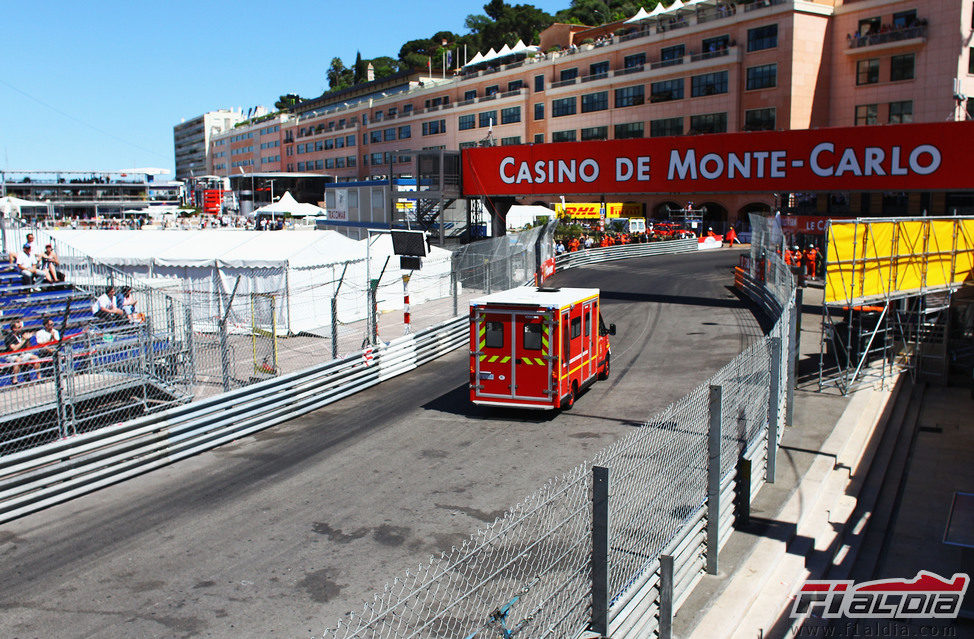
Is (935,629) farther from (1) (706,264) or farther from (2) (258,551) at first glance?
(1) (706,264)

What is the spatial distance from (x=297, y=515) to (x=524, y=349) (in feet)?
18.5

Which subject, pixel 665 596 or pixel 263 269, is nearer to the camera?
pixel 665 596

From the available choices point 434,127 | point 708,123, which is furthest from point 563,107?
point 434,127

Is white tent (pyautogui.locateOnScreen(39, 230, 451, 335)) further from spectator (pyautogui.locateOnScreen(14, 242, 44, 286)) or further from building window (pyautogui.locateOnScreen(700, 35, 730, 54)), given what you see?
building window (pyautogui.locateOnScreen(700, 35, 730, 54))

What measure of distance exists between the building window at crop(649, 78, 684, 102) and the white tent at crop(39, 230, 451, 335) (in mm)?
36619

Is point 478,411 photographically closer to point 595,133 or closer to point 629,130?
point 629,130

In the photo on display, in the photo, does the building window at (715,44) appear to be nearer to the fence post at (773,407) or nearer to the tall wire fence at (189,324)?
the tall wire fence at (189,324)

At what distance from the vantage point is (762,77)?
5369cm

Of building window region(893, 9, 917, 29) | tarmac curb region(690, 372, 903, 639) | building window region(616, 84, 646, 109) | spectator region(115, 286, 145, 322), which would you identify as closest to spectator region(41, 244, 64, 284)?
spectator region(115, 286, 145, 322)

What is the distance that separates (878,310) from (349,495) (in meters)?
14.5

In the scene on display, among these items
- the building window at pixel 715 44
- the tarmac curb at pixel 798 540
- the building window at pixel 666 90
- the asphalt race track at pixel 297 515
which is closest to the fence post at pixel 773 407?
the tarmac curb at pixel 798 540

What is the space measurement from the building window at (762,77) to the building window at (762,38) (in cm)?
130

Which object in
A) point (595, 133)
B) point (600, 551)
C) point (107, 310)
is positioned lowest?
point (600, 551)

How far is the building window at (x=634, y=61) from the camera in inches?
2436
